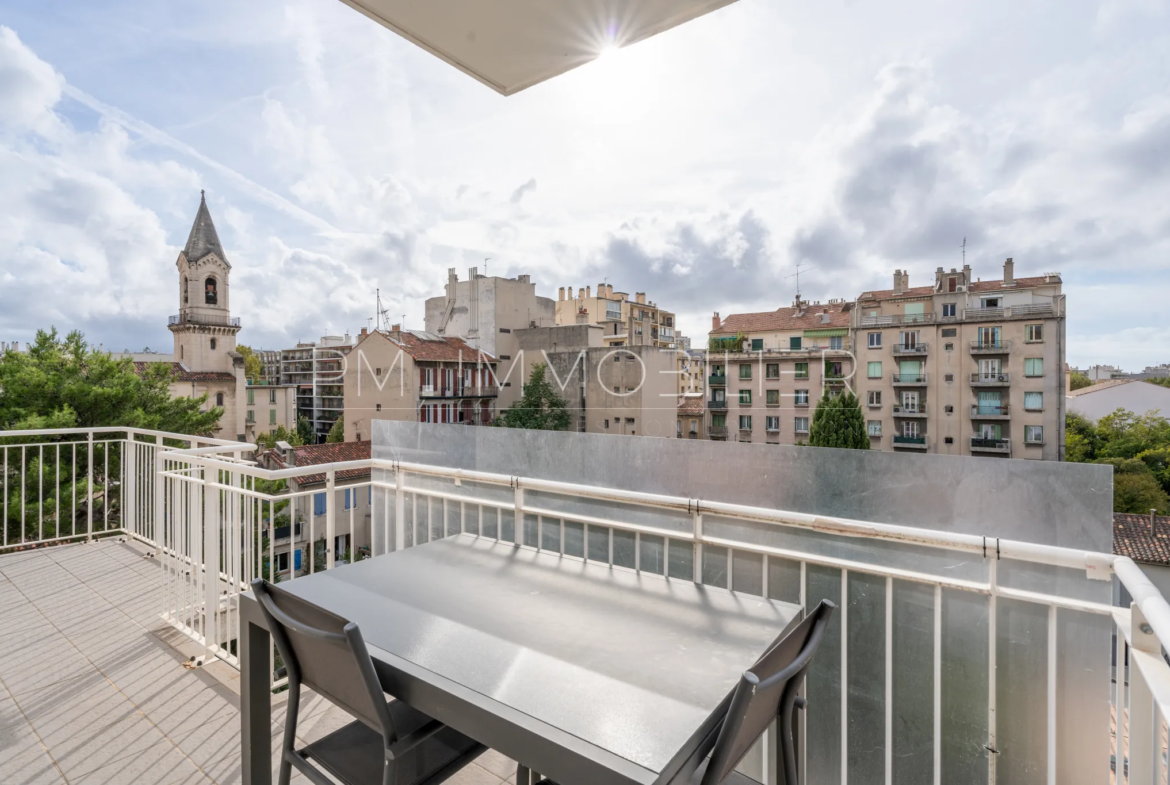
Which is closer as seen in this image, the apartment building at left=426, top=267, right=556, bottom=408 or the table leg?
the table leg

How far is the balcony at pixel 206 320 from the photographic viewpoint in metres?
28.3

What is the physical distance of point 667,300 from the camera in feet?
145

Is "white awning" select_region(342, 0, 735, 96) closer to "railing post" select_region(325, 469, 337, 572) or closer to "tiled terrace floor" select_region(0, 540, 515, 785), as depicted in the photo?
"railing post" select_region(325, 469, 337, 572)

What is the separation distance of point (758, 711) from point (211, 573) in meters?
2.48

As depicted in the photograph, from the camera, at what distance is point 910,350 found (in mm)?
26484

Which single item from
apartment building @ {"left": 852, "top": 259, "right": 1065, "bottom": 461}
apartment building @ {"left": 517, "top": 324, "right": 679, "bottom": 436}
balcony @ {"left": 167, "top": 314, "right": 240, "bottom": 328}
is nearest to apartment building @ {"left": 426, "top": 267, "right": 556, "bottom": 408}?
apartment building @ {"left": 517, "top": 324, "right": 679, "bottom": 436}

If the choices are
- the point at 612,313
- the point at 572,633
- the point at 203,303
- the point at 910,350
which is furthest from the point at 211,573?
the point at 612,313

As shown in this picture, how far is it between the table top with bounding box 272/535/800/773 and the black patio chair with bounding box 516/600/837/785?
41 millimetres

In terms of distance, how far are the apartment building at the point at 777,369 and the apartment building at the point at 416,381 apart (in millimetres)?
13073

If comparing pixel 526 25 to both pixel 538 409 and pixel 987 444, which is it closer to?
Result: pixel 538 409

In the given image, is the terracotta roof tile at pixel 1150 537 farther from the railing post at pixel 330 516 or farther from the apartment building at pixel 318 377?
the apartment building at pixel 318 377

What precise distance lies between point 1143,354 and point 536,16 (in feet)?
114

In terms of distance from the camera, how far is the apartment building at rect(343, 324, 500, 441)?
2531 cm

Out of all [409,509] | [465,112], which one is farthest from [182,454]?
[465,112]
